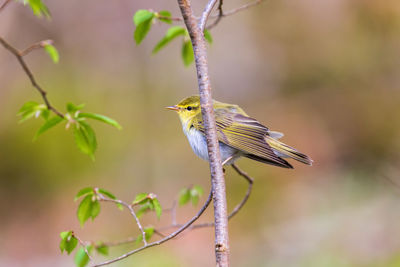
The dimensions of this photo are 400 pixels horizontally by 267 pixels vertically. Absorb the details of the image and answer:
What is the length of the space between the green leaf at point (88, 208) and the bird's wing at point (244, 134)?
0.88m

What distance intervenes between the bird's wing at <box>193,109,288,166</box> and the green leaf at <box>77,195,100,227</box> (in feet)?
2.87

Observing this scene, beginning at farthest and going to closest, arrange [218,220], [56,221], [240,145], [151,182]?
[151,182] < [56,221] < [240,145] < [218,220]

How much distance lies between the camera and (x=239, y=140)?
238cm

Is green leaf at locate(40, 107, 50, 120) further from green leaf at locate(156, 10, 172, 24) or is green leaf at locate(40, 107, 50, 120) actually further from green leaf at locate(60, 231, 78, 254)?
green leaf at locate(156, 10, 172, 24)

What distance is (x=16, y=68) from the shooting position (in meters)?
6.16

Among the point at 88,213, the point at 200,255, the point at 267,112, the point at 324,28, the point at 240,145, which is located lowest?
the point at 200,255

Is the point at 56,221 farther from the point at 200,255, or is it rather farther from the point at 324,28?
the point at 324,28

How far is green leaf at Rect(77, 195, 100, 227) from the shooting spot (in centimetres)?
171

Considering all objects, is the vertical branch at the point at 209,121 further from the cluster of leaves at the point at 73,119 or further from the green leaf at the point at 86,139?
the green leaf at the point at 86,139

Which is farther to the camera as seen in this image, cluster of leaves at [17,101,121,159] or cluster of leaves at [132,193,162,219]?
cluster of leaves at [132,193,162,219]

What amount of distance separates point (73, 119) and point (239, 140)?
40.5 inches

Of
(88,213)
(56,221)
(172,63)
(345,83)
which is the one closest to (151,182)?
(56,221)

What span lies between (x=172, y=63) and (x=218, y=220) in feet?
18.3

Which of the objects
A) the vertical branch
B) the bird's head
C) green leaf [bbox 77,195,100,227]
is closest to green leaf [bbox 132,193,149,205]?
green leaf [bbox 77,195,100,227]
